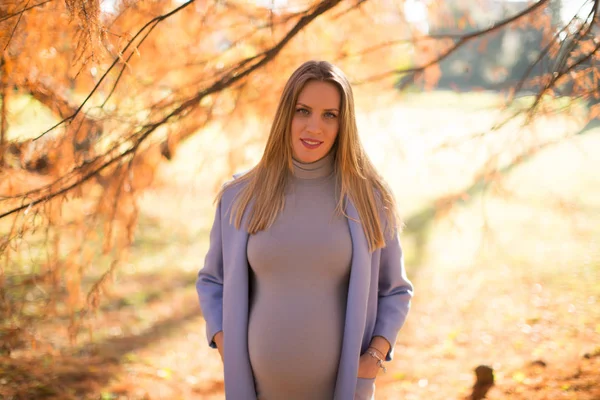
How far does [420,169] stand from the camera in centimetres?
1670

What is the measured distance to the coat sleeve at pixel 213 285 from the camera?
259cm

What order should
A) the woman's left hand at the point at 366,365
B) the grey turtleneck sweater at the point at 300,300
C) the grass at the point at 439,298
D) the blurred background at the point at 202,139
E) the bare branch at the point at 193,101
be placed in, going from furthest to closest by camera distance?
the grass at the point at 439,298, the blurred background at the point at 202,139, the bare branch at the point at 193,101, the woman's left hand at the point at 366,365, the grey turtleneck sweater at the point at 300,300

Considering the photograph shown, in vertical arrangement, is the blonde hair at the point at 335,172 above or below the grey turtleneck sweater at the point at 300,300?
above

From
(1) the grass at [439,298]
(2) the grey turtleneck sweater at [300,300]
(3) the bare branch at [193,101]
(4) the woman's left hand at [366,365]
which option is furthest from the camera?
(1) the grass at [439,298]

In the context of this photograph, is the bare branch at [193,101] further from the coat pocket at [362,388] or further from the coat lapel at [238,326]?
the coat pocket at [362,388]

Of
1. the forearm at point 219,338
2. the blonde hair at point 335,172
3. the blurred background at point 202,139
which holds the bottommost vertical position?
the forearm at point 219,338

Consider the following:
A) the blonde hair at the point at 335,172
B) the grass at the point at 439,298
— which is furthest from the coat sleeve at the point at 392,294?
the grass at the point at 439,298

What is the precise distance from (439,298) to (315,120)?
6820mm

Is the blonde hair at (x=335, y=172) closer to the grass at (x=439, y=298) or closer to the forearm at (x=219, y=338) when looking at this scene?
the forearm at (x=219, y=338)

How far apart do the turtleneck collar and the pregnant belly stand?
50cm

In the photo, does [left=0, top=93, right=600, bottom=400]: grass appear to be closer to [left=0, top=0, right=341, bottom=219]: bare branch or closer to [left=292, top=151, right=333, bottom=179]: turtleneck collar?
[left=0, top=0, right=341, bottom=219]: bare branch

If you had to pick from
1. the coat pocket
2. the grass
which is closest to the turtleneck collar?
the coat pocket

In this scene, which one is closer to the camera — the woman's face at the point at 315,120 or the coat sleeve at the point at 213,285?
the woman's face at the point at 315,120

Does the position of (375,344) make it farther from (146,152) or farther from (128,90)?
(128,90)
